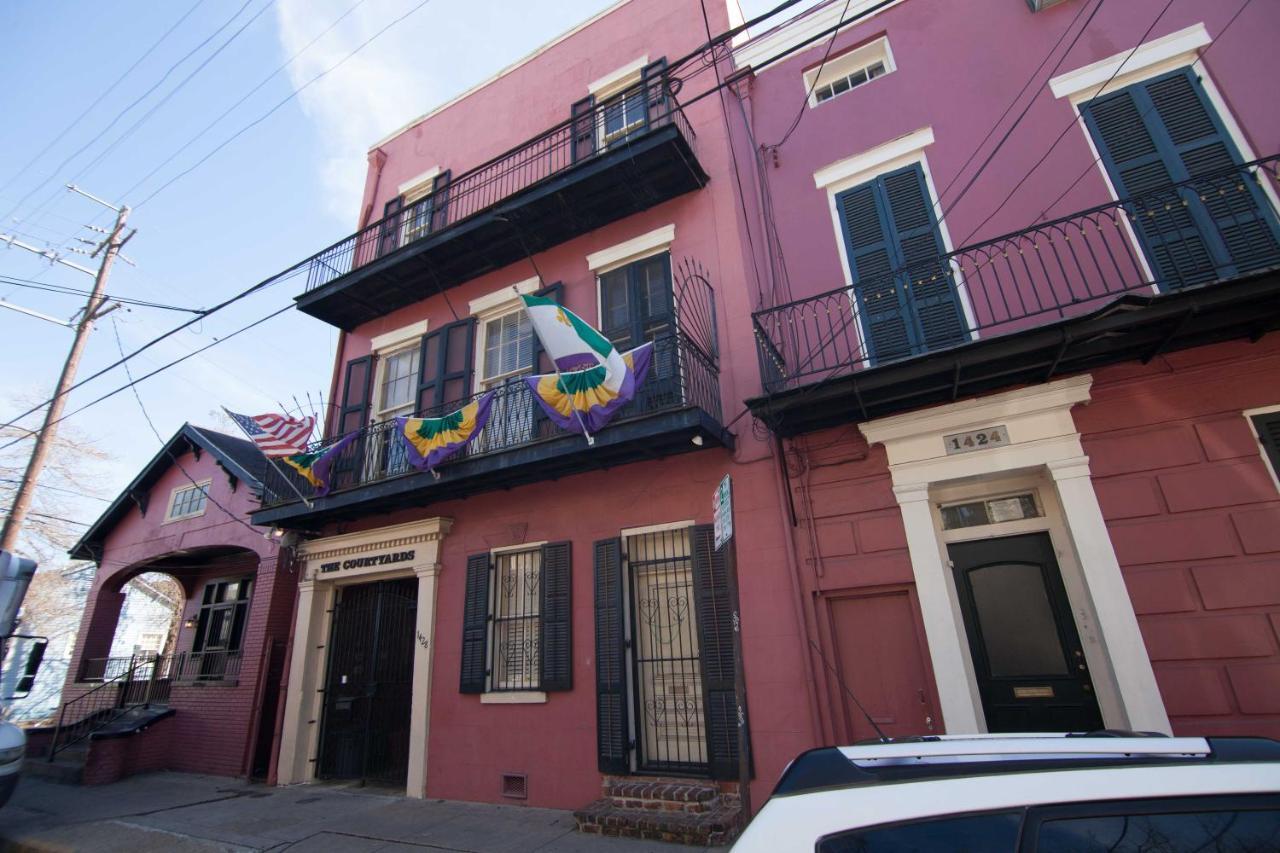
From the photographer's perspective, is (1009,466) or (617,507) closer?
(1009,466)

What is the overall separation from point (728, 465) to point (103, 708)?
1516 centimetres

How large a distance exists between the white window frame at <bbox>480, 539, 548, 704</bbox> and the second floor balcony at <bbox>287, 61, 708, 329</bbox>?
453 centimetres

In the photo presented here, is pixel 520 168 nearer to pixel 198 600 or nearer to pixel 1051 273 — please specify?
pixel 1051 273

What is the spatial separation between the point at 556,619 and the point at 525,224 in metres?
5.91

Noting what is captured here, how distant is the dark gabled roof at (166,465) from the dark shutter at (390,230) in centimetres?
570

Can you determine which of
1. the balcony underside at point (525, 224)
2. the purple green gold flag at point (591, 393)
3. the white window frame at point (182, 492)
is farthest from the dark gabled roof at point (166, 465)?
the purple green gold flag at point (591, 393)

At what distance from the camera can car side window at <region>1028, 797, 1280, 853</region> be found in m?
1.66

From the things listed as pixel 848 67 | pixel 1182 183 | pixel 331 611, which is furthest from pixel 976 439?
pixel 331 611

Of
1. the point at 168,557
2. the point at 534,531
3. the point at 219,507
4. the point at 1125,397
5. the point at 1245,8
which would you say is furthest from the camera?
the point at 168,557

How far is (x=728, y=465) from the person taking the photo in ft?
24.5

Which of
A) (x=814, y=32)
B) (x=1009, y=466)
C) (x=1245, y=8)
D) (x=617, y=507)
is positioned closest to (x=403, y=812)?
(x=617, y=507)

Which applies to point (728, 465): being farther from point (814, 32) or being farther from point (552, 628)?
point (814, 32)

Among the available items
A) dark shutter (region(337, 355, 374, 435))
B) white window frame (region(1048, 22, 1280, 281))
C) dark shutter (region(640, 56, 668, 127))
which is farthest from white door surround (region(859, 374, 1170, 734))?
dark shutter (region(337, 355, 374, 435))

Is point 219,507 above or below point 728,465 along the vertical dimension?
above
